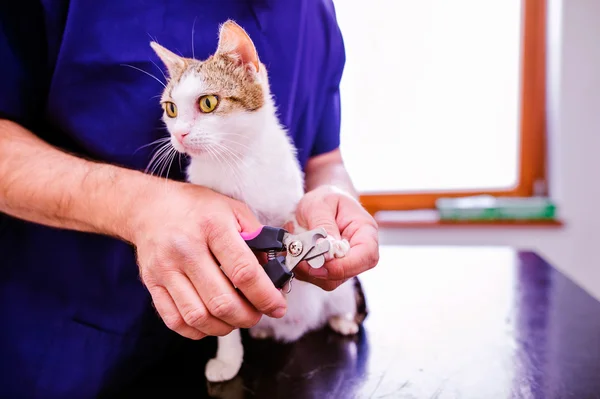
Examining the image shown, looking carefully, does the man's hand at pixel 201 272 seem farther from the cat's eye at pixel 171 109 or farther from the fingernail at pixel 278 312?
the cat's eye at pixel 171 109

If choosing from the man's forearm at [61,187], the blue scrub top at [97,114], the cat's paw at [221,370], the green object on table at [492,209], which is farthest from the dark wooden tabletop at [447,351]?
the green object on table at [492,209]

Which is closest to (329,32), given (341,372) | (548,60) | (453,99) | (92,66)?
(92,66)

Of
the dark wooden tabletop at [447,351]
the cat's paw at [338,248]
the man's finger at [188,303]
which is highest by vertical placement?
the cat's paw at [338,248]

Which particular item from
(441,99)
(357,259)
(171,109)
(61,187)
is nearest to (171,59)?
(171,109)

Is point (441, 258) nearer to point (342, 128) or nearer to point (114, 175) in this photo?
point (342, 128)

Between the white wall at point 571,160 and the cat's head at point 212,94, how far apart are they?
89 cm

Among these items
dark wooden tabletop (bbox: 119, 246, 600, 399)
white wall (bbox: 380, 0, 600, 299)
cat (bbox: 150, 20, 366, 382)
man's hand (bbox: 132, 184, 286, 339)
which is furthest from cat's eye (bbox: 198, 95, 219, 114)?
white wall (bbox: 380, 0, 600, 299)

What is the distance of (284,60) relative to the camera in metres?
0.48

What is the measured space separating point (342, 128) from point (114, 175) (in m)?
0.32

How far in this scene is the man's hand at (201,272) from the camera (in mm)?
344

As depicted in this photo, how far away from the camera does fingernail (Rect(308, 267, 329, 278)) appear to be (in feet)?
1.29

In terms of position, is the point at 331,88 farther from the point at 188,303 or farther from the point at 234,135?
the point at 188,303

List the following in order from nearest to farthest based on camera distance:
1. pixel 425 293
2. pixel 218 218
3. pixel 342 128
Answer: pixel 218 218, pixel 342 128, pixel 425 293

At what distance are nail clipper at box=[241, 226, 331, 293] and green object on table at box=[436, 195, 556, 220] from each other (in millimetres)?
1007
